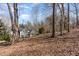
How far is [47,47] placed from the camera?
203cm

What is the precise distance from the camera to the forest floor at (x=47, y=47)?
79.4 inches

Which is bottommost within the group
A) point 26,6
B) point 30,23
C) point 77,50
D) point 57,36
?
point 77,50

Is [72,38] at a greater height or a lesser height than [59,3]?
lesser

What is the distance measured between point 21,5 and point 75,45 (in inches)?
25.6

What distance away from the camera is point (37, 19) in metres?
2.04

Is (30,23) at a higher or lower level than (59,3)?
lower

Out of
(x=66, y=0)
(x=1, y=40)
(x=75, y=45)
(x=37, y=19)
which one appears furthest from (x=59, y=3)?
(x=1, y=40)

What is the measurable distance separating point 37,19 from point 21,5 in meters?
0.21

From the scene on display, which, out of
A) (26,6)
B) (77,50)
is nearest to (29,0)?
(26,6)

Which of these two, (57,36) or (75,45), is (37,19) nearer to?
(57,36)

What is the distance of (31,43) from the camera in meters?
2.04

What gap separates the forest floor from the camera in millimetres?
2016

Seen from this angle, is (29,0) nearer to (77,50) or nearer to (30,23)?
(30,23)

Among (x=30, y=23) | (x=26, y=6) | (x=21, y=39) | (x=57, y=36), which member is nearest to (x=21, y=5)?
(x=26, y=6)
